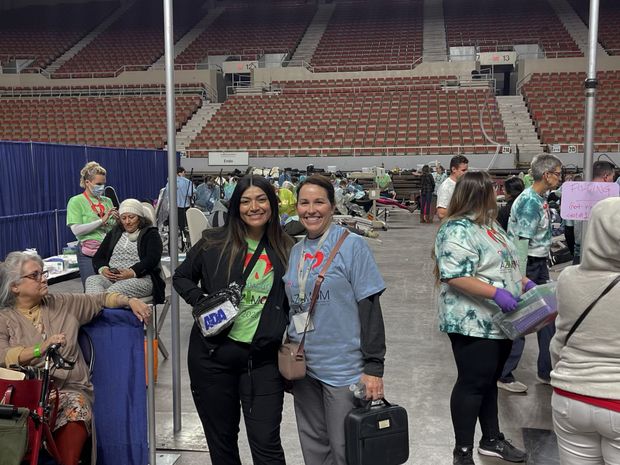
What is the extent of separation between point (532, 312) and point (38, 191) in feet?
27.0

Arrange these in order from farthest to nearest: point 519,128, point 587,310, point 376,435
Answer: point 519,128, point 376,435, point 587,310

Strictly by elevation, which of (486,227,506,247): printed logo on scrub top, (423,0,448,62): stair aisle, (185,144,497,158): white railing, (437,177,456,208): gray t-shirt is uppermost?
(423,0,448,62): stair aisle

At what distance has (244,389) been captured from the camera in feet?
7.31

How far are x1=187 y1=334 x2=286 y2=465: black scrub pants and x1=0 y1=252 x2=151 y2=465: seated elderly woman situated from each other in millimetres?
506

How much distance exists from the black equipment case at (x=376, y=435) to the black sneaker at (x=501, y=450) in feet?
3.44

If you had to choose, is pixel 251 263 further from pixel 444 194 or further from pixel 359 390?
pixel 444 194

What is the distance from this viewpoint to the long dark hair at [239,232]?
7.38 feet

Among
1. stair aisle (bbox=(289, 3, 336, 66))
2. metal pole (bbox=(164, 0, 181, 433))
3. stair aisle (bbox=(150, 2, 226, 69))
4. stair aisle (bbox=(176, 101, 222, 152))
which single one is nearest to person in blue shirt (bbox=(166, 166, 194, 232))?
metal pole (bbox=(164, 0, 181, 433))

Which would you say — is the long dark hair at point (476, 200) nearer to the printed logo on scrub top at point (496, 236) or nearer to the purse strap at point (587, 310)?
the printed logo on scrub top at point (496, 236)

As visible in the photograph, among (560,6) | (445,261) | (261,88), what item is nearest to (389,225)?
(445,261)

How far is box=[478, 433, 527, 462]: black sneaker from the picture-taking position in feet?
9.46

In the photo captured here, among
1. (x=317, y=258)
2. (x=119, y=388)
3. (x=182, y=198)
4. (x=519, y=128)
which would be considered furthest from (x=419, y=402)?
(x=519, y=128)

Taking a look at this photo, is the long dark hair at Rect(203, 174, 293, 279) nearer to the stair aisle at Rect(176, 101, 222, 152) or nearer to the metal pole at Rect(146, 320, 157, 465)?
the metal pole at Rect(146, 320, 157, 465)

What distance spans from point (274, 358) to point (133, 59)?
94.9ft
